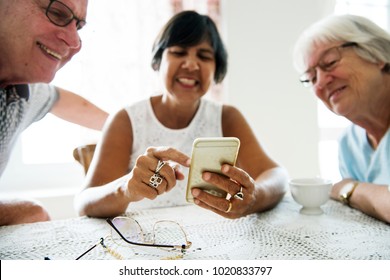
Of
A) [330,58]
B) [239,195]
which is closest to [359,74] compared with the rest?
[330,58]

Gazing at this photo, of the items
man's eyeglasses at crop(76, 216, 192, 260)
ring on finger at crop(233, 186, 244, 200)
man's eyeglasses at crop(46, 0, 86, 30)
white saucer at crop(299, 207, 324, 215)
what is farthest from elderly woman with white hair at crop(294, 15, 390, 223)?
man's eyeglasses at crop(46, 0, 86, 30)

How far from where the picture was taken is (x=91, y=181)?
2.34 feet

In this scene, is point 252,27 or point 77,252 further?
point 252,27

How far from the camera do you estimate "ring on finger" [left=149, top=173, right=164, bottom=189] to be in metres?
0.52

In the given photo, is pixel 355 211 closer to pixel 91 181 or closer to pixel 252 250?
pixel 252 250

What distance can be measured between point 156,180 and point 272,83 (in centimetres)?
111

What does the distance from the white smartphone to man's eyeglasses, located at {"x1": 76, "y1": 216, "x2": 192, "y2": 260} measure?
67 mm

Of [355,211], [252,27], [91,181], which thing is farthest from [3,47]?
[252,27]

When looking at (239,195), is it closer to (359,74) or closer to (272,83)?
(359,74)

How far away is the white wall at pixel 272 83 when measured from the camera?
1428mm

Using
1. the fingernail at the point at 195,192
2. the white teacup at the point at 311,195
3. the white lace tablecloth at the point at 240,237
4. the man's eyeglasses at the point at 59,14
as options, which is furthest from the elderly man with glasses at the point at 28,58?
the white teacup at the point at 311,195

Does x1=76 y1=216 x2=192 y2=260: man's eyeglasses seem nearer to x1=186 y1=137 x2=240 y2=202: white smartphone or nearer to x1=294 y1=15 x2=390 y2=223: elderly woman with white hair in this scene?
x1=186 y1=137 x2=240 y2=202: white smartphone

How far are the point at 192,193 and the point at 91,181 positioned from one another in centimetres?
29
